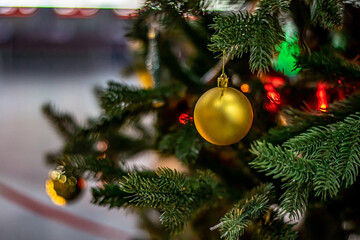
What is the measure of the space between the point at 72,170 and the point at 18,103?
292 centimetres

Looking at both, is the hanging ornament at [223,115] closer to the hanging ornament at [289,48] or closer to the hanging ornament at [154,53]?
the hanging ornament at [289,48]

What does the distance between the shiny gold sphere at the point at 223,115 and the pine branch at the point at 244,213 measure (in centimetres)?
5

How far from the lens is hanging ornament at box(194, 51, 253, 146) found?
312 mm

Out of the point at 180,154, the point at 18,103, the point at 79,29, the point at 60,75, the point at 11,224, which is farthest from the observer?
the point at 79,29

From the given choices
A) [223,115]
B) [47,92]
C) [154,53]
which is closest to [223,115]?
[223,115]

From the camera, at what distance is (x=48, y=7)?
20.4 feet

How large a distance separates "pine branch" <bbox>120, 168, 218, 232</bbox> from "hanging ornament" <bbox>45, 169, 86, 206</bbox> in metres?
0.26

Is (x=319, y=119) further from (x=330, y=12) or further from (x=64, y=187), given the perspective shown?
(x=64, y=187)

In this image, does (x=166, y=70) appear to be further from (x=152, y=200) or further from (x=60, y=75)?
(x=60, y=75)

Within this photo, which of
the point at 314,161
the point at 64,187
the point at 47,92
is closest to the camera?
the point at 314,161

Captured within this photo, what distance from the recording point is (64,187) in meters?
0.58

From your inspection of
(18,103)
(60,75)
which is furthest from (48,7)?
(18,103)

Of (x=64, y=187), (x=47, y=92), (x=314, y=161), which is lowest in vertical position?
Result: (x=47, y=92)

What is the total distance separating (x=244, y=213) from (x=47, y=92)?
323 cm
